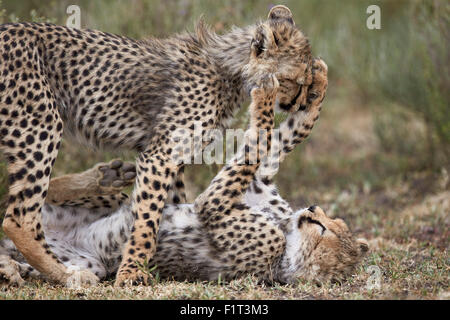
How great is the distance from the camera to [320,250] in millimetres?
3635

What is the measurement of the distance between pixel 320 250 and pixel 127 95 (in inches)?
55.8

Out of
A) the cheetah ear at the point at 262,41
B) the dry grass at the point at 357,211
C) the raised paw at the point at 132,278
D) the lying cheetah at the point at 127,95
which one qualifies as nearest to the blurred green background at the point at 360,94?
the dry grass at the point at 357,211

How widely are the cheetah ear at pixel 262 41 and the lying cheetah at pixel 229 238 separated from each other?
0.75 feet

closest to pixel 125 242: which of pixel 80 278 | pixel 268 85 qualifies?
pixel 80 278

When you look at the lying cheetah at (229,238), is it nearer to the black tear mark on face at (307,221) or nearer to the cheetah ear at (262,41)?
the black tear mark on face at (307,221)

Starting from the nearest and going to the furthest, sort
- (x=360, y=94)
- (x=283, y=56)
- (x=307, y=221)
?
(x=307, y=221), (x=283, y=56), (x=360, y=94)

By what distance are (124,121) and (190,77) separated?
1.52 feet

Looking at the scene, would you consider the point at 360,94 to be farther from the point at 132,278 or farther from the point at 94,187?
the point at 132,278

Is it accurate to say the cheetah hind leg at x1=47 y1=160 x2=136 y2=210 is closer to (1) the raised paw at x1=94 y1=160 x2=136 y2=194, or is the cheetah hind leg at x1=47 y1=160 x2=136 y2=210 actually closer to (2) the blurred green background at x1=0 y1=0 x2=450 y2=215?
(1) the raised paw at x1=94 y1=160 x2=136 y2=194

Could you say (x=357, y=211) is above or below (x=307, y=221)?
below

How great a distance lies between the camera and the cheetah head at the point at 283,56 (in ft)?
12.6
